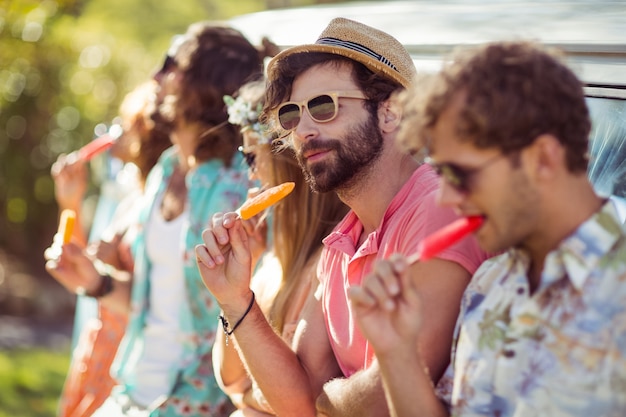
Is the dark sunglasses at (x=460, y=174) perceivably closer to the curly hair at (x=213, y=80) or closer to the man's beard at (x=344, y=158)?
the man's beard at (x=344, y=158)

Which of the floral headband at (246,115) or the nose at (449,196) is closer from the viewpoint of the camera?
the nose at (449,196)

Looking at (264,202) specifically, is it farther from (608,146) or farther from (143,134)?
(143,134)

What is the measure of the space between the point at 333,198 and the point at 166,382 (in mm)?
1328

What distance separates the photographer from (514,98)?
184cm

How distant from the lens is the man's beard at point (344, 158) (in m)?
2.67

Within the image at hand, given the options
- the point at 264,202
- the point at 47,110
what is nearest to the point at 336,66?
the point at 264,202

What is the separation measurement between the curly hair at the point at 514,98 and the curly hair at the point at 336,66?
825 mm

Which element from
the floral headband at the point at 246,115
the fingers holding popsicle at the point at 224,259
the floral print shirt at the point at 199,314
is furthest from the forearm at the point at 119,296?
the fingers holding popsicle at the point at 224,259

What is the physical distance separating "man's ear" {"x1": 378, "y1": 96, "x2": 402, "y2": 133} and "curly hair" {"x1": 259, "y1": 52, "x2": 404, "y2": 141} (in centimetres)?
2

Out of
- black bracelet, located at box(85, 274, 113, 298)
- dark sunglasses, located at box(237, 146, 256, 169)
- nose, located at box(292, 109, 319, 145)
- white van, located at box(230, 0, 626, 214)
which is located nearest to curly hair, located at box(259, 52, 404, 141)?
nose, located at box(292, 109, 319, 145)

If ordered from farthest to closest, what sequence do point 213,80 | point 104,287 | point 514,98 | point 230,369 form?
point 104,287 → point 213,80 → point 230,369 → point 514,98

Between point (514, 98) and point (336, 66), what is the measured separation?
102 centimetres

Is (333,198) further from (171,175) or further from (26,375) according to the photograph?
(26,375)

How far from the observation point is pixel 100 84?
990cm
